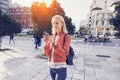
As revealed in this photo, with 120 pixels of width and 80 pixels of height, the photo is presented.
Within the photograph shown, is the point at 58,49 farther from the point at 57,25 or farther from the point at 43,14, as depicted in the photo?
the point at 43,14

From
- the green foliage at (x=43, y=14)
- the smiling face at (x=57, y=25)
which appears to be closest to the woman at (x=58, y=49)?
the smiling face at (x=57, y=25)

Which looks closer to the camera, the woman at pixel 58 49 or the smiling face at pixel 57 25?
the woman at pixel 58 49

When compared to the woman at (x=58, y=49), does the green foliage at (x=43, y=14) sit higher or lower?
higher

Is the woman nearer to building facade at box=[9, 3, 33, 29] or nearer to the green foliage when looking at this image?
the green foliage

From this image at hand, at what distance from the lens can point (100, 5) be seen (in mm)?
147875

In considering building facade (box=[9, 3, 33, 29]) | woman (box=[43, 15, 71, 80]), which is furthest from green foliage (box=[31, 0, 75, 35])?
building facade (box=[9, 3, 33, 29])

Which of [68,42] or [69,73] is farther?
[69,73]

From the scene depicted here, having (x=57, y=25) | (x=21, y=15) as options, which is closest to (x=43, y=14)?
(x=57, y=25)

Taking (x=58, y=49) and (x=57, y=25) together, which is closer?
(x=58, y=49)

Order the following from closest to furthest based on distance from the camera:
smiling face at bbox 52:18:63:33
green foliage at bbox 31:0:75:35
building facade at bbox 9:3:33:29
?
1. smiling face at bbox 52:18:63:33
2. green foliage at bbox 31:0:75:35
3. building facade at bbox 9:3:33:29

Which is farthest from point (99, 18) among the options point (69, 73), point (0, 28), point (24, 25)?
point (69, 73)

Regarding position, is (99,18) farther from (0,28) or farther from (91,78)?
(91,78)

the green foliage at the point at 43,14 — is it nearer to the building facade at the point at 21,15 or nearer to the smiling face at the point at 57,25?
the smiling face at the point at 57,25

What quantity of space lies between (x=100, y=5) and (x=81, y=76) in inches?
5531
